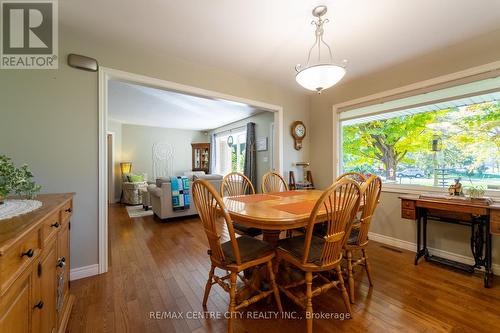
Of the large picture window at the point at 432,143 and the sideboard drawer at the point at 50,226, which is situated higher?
the large picture window at the point at 432,143

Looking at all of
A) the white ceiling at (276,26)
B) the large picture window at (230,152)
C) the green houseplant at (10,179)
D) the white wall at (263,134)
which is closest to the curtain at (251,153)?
the white wall at (263,134)

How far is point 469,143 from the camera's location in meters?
2.33

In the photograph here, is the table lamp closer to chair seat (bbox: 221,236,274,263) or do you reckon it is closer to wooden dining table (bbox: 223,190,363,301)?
wooden dining table (bbox: 223,190,363,301)

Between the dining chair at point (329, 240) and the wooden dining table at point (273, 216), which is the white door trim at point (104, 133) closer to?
the wooden dining table at point (273, 216)

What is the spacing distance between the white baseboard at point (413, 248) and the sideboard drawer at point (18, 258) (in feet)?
11.5

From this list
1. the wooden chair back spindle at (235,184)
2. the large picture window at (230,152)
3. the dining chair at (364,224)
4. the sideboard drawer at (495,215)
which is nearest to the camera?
the dining chair at (364,224)

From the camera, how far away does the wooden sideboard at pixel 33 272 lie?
687 mm

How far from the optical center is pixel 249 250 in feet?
5.01

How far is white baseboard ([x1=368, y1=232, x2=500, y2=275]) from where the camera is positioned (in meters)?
2.27

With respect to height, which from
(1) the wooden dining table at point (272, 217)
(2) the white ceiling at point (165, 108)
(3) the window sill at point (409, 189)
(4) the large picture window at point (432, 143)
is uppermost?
(2) the white ceiling at point (165, 108)

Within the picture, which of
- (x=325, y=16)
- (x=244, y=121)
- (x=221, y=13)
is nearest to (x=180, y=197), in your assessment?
(x=244, y=121)

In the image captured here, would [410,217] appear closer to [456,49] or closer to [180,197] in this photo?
[456,49]

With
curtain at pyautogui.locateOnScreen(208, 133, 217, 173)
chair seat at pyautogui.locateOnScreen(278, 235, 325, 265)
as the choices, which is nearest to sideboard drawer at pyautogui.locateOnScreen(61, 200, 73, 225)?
chair seat at pyautogui.locateOnScreen(278, 235, 325, 265)

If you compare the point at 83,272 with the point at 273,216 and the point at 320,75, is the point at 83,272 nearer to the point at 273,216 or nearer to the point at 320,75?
the point at 273,216
